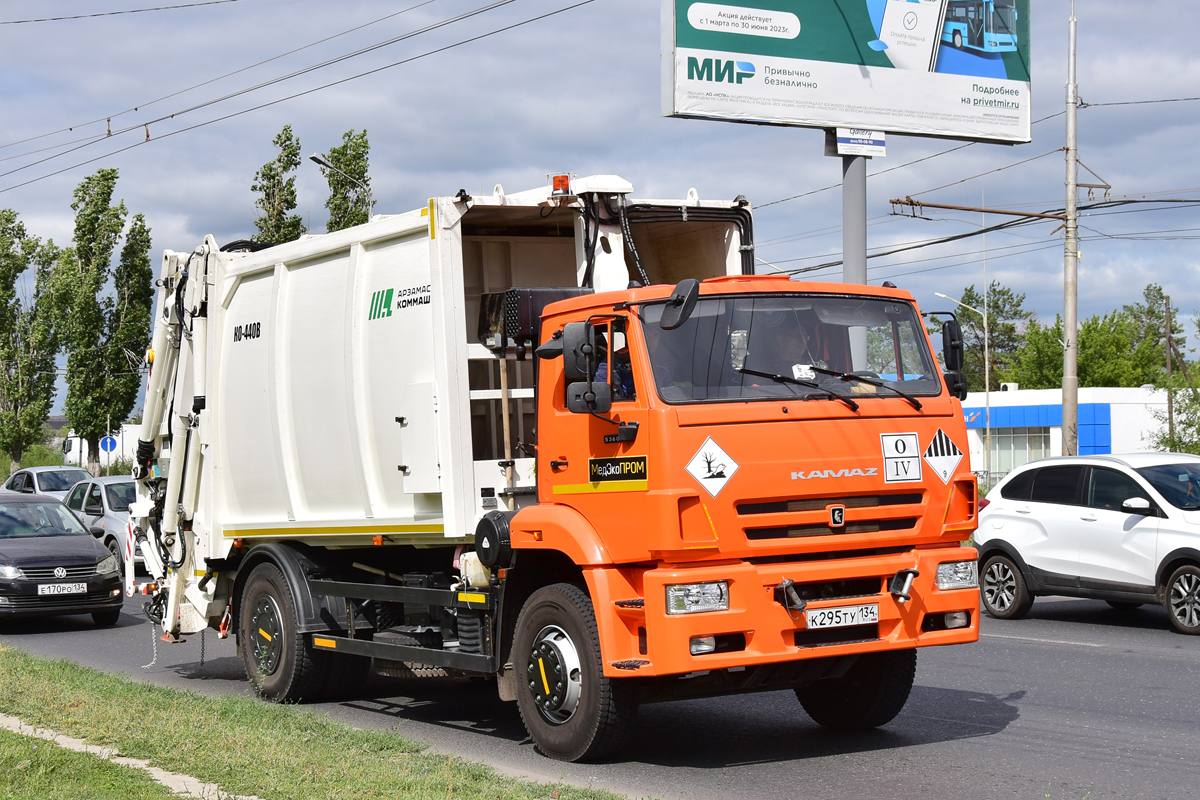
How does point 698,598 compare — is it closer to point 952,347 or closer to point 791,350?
point 791,350

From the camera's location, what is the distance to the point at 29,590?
15602 mm

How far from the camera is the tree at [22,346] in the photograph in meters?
52.3

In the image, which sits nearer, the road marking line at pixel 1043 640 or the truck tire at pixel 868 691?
the truck tire at pixel 868 691

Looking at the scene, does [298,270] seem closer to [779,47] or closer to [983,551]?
[983,551]

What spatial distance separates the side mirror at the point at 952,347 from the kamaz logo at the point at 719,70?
434 inches

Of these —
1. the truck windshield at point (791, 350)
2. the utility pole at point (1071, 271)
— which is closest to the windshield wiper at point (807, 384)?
the truck windshield at point (791, 350)

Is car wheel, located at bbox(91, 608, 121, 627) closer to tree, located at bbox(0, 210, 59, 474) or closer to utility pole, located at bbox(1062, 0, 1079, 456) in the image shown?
utility pole, located at bbox(1062, 0, 1079, 456)

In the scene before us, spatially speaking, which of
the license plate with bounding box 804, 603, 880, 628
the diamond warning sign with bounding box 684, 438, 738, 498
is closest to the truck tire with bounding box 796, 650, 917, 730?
the license plate with bounding box 804, 603, 880, 628

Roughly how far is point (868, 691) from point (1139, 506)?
6.44 meters

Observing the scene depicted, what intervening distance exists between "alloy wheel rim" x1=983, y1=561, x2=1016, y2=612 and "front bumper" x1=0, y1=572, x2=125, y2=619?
10.2 metres

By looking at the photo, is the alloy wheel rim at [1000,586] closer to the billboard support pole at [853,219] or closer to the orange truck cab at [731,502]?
the billboard support pole at [853,219]

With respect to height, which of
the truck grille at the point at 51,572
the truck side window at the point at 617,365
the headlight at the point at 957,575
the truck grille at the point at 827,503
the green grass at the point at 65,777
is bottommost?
the truck grille at the point at 51,572

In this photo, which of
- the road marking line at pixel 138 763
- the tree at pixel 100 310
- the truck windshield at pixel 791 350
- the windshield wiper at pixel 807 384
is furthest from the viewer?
the tree at pixel 100 310

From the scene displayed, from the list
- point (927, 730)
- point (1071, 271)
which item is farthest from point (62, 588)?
point (1071, 271)
